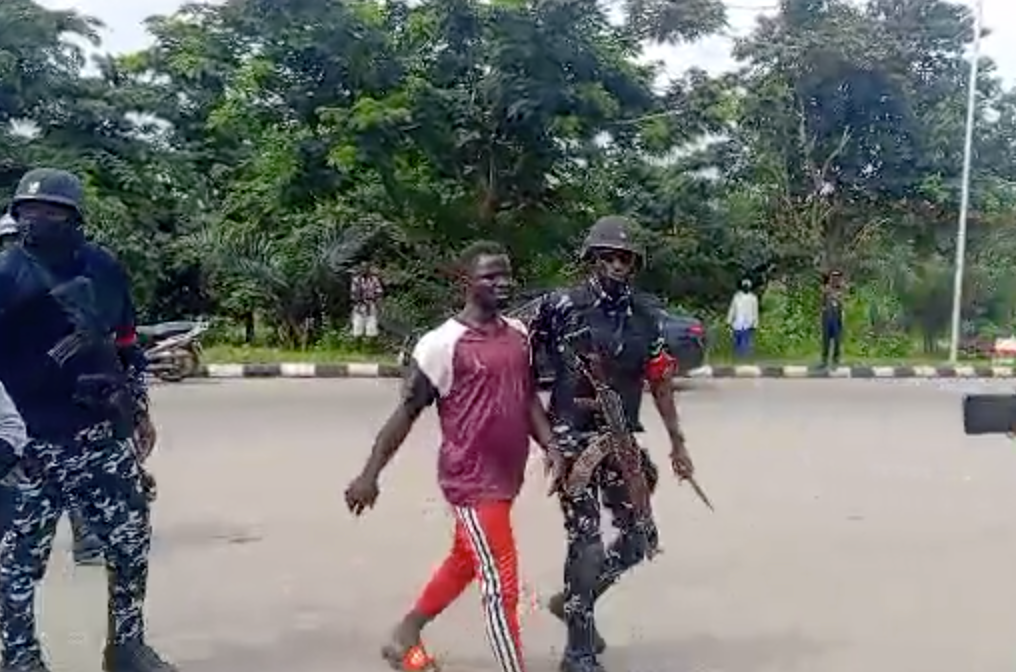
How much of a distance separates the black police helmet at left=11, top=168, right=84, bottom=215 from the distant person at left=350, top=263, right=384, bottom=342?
58.6 ft

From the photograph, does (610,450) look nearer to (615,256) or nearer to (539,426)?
(539,426)

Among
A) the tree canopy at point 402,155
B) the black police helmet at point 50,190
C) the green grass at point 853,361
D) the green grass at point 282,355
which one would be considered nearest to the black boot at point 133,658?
the black police helmet at point 50,190

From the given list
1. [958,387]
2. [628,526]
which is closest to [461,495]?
[628,526]

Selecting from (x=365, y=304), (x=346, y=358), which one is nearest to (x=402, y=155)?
(x=365, y=304)

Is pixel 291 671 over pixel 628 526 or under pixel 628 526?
under

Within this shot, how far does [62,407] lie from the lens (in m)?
4.71

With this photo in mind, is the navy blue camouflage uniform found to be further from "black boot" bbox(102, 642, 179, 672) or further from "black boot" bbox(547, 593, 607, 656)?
"black boot" bbox(102, 642, 179, 672)

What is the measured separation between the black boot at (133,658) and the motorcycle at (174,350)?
1282 centimetres

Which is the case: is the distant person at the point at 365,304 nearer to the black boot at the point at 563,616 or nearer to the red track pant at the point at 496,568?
the black boot at the point at 563,616

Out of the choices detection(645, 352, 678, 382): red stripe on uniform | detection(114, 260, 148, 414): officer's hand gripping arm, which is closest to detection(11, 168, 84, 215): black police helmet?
detection(114, 260, 148, 414): officer's hand gripping arm

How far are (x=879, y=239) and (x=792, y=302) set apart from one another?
104 inches

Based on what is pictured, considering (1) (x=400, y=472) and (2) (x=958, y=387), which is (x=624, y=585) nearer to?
(1) (x=400, y=472)

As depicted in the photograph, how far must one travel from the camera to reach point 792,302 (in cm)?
2681

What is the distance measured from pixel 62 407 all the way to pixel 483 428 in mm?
1304
